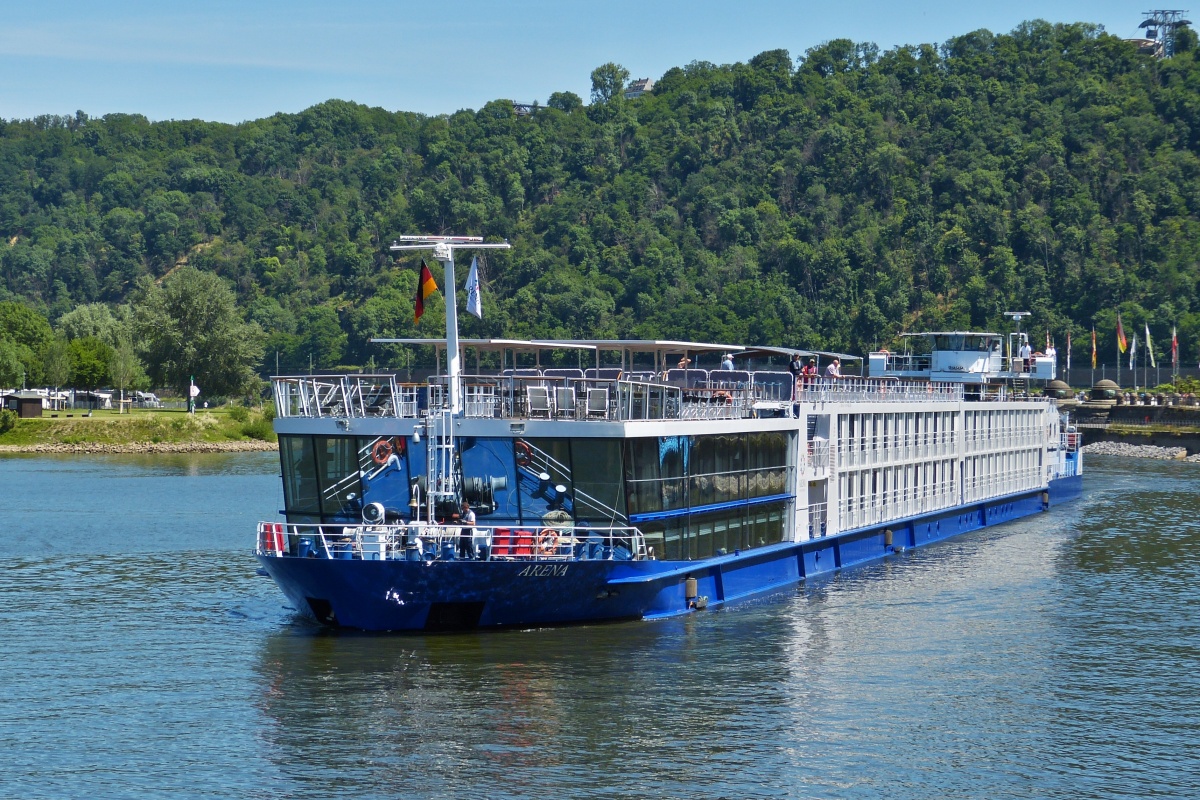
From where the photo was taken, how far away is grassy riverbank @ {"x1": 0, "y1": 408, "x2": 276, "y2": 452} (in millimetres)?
103625

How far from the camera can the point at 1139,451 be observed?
11369 cm

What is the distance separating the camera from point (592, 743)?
25.6 m

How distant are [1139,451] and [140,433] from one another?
7336 cm

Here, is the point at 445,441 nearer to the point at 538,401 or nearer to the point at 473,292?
the point at 538,401

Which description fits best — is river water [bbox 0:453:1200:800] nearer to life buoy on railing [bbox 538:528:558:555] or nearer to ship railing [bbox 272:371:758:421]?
life buoy on railing [bbox 538:528:558:555]

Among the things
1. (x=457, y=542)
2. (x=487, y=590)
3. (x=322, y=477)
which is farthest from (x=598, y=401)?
(x=322, y=477)

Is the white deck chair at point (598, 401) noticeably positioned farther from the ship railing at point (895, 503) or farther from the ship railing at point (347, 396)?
the ship railing at point (895, 503)

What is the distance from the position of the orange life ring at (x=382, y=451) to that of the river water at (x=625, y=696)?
3.94 m

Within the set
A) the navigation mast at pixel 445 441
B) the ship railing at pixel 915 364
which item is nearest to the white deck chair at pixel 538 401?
the navigation mast at pixel 445 441

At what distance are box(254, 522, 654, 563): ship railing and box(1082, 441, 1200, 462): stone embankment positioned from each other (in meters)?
85.4

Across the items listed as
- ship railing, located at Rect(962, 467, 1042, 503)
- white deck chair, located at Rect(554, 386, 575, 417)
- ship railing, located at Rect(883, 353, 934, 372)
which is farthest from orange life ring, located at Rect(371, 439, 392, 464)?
ship railing, located at Rect(883, 353, 934, 372)

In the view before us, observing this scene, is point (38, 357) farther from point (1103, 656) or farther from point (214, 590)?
point (1103, 656)

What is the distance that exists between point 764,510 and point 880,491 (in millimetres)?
9726

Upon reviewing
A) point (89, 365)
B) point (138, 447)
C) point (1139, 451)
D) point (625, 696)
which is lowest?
point (625, 696)
